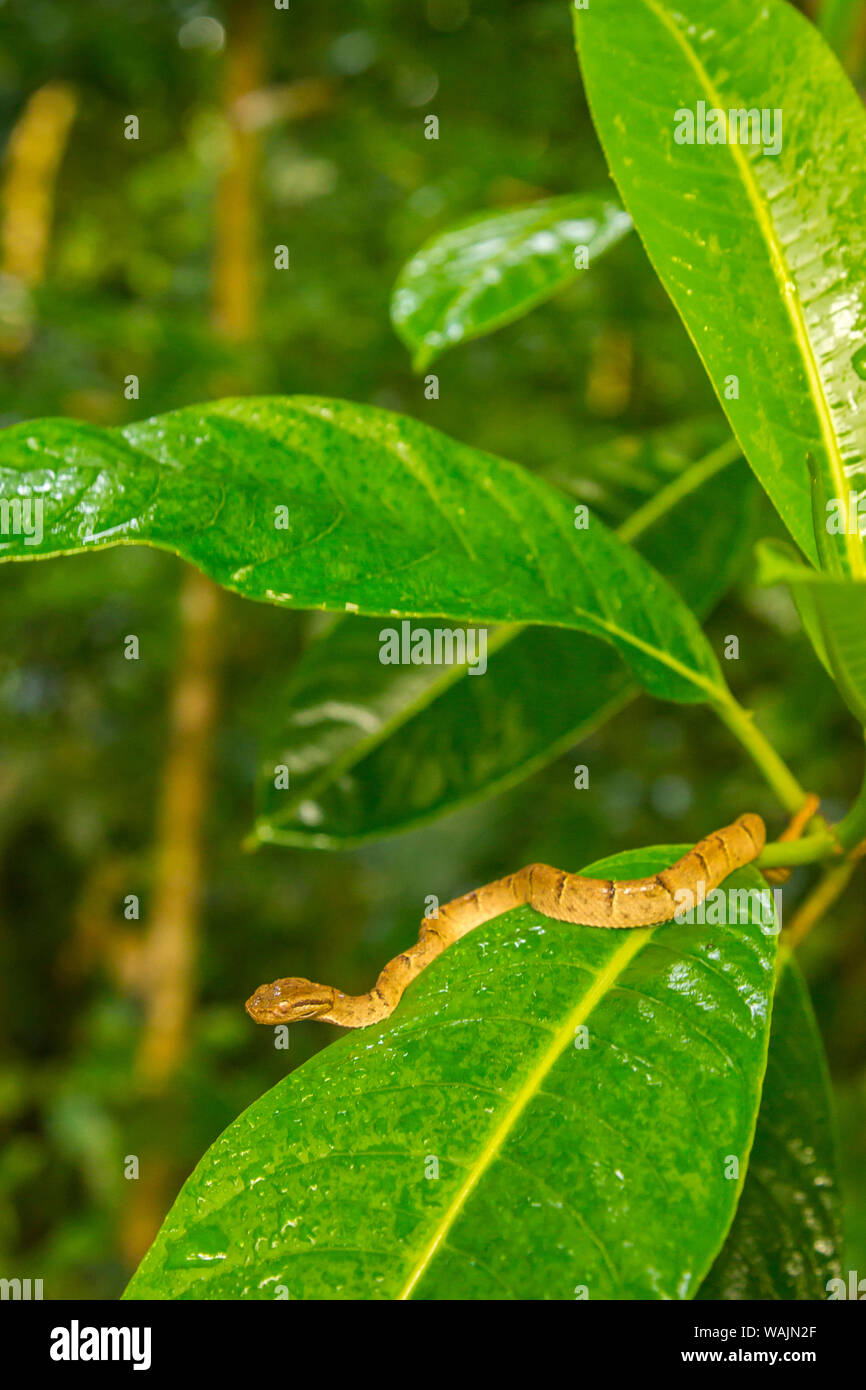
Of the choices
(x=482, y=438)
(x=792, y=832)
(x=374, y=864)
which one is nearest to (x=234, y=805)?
(x=374, y=864)

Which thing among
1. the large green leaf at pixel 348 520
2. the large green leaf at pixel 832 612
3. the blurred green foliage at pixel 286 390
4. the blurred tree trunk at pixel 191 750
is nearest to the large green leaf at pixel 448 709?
the large green leaf at pixel 348 520

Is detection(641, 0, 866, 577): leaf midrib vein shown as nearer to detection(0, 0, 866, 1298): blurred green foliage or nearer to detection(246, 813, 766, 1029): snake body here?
detection(246, 813, 766, 1029): snake body

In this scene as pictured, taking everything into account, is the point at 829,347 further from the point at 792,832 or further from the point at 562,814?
→ the point at 562,814

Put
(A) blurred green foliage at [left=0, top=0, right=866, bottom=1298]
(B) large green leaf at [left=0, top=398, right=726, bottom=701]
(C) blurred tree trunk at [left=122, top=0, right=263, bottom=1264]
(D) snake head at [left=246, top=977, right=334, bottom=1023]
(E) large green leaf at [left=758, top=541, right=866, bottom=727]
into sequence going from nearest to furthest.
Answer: (E) large green leaf at [left=758, top=541, right=866, bottom=727] < (B) large green leaf at [left=0, top=398, right=726, bottom=701] < (D) snake head at [left=246, top=977, right=334, bottom=1023] < (A) blurred green foliage at [left=0, top=0, right=866, bottom=1298] < (C) blurred tree trunk at [left=122, top=0, right=263, bottom=1264]

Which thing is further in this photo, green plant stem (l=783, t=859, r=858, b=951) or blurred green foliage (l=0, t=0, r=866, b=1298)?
blurred green foliage (l=0, t=0, r=866, b=1298)

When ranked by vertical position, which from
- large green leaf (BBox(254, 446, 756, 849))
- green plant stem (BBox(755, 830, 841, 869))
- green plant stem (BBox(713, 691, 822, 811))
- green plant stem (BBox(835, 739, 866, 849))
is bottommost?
green plant stem (BBox(755, 830, 841, 869))

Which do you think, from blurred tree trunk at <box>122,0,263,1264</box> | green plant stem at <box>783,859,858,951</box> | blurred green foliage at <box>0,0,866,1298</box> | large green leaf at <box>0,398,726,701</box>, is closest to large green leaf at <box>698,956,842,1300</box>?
green plant stem at <box>783,859,858,951</box>

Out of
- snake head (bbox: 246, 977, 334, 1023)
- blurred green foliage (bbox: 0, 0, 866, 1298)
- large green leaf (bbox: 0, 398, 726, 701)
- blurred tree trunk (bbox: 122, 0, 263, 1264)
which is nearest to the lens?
large green leaf (bbox: 0, 398, 726, 701)

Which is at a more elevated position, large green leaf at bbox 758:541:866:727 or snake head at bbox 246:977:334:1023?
large green leaf at bbox 758:541:866:727

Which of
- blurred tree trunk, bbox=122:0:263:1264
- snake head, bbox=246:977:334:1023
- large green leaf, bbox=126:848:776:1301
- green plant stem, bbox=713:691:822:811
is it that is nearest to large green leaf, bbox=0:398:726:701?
green plant stem, bbox=713:691:822:811
